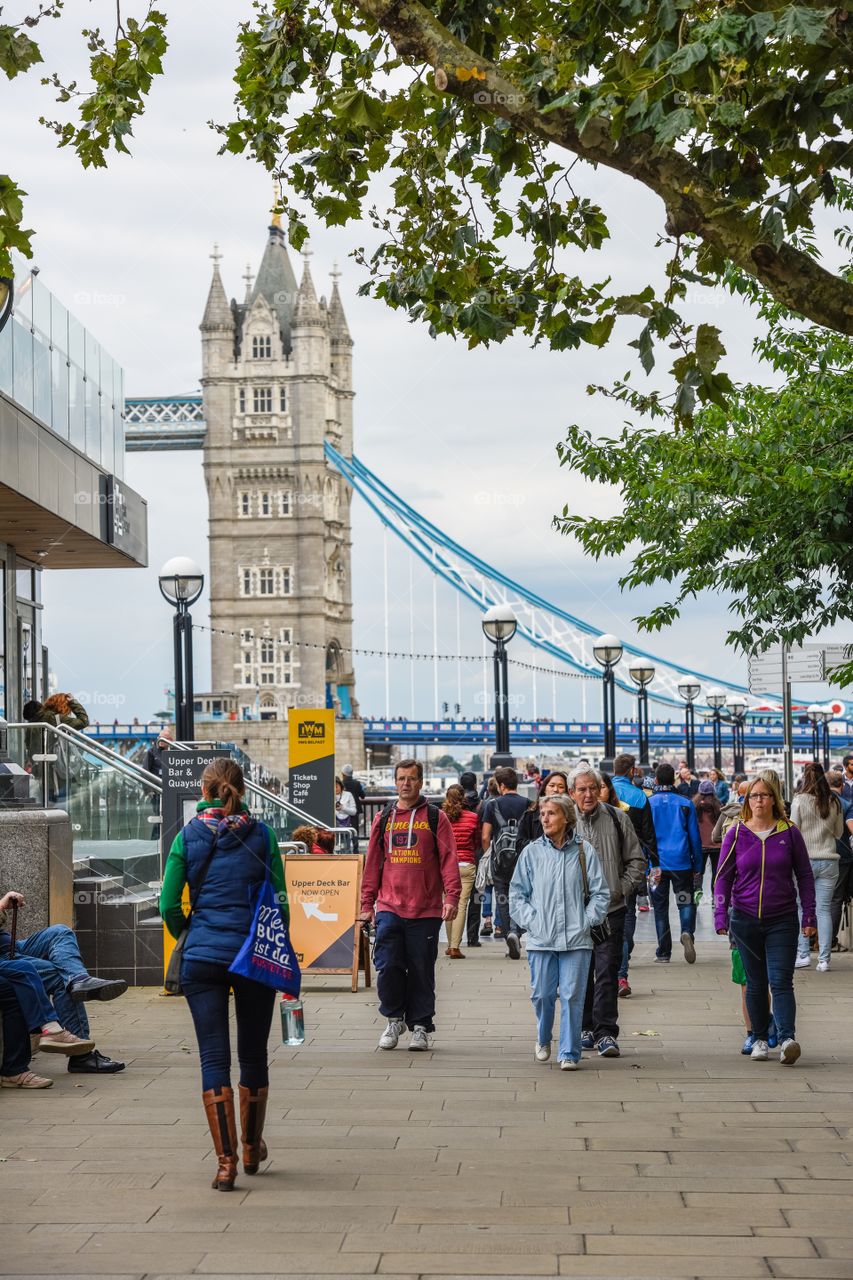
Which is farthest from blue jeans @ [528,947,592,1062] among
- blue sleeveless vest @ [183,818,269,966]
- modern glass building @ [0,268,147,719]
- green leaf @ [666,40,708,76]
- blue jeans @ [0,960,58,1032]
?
modern glass building @ [0,268,147,719]

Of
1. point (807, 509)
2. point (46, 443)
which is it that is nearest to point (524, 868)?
point (807, 509)

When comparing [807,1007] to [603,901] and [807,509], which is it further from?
[807,509]

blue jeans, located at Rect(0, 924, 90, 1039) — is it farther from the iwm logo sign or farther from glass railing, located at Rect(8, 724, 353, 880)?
the iwm logo sign

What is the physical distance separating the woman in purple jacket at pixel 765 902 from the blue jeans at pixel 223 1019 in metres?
3.02

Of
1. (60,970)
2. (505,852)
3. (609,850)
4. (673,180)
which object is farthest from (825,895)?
(673,180)

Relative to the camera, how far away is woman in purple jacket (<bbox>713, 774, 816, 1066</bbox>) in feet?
27.9

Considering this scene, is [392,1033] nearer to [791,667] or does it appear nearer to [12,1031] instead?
[12,1031]

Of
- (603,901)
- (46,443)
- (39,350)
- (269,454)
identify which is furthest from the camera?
(269,454)

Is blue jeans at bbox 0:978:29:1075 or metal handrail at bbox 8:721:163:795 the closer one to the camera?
blue jeans at bbox 0:978:29:1075

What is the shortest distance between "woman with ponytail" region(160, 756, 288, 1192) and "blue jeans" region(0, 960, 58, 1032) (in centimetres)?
229

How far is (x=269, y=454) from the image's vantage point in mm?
113188

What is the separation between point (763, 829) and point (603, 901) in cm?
92

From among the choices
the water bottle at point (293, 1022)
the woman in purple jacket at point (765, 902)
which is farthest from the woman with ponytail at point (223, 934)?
the woman in purple jacket at point (765, 902)

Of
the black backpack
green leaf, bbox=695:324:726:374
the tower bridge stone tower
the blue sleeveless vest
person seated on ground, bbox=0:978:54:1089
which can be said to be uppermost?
the tower bridge stone tower
